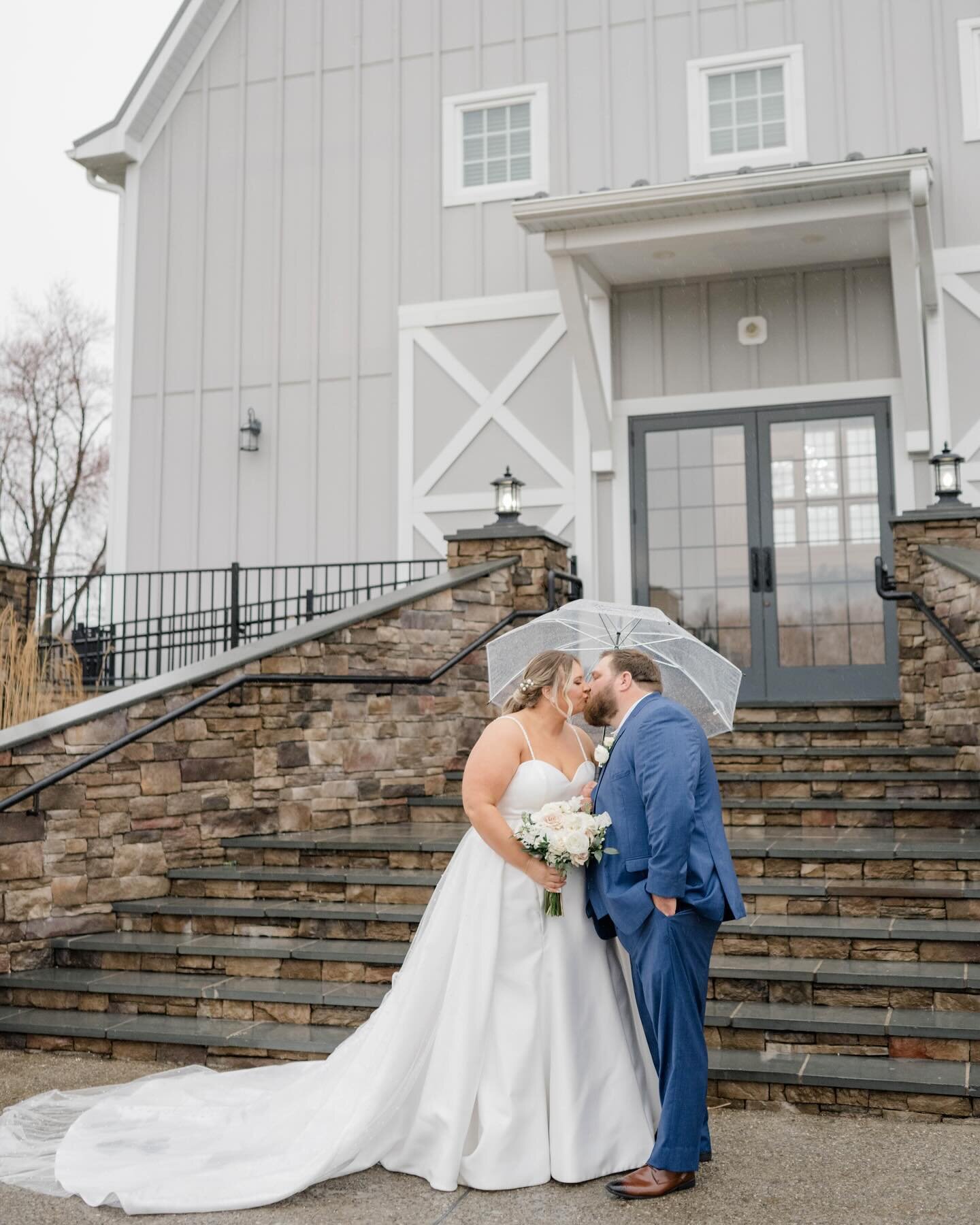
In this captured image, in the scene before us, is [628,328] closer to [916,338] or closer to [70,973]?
[916,338]

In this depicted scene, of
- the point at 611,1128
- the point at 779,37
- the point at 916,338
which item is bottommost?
the point at 611,1128

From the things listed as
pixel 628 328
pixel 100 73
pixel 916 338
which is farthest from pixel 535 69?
pixel 100 73

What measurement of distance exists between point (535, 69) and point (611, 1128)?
1036cm

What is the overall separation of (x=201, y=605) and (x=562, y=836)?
8517mm

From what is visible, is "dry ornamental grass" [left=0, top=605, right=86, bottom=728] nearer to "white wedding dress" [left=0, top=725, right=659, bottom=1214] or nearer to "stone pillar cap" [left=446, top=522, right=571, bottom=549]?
"stone pillar cap" [left=446, top=522, right=571, bottom=549]

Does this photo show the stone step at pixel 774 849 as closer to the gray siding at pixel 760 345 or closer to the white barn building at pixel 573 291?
the white barn building at pixel 573 291

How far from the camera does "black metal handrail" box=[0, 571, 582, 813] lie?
6.01m

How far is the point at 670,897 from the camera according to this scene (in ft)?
11.9

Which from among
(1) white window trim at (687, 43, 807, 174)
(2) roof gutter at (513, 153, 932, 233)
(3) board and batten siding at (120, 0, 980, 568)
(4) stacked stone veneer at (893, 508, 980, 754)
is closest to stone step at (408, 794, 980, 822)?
(4) stacked stone veneer at (893, 508, 980, 754)

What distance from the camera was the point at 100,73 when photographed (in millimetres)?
66625

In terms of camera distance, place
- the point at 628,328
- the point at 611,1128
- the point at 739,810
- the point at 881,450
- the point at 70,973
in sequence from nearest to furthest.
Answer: the point at 611,1128, the point at 70,973, the point at 739,810, the point at 881,450, the point at 628,328

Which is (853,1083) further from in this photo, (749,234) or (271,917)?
(749,234)

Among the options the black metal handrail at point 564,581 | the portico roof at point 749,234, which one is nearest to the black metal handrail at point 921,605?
the portico roof at point 749,234

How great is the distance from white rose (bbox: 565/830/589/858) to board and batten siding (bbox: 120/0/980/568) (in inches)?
305
